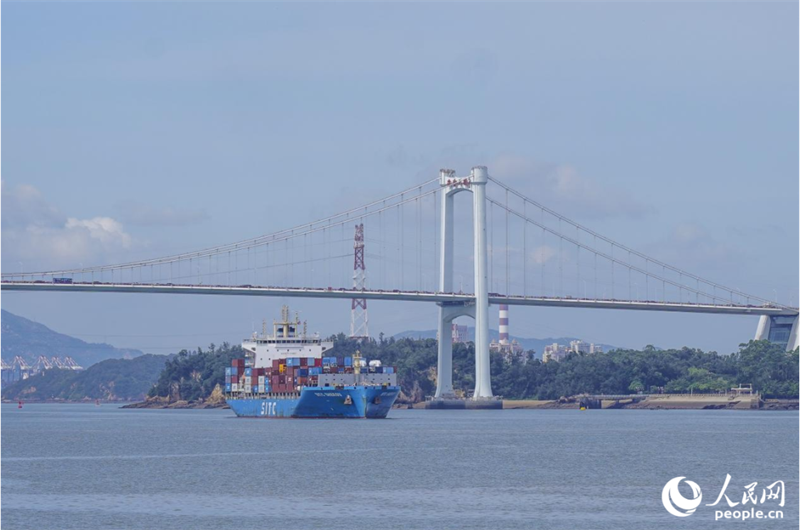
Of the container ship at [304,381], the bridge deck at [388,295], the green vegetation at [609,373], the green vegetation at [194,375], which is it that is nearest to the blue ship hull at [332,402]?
the container ship at [304,381]

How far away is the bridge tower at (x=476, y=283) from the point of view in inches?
3915

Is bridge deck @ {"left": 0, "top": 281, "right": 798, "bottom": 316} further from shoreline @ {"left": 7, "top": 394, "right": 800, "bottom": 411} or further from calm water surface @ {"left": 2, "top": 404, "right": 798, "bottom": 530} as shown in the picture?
calm water surface @ {"left": 2, "top": 404, "right": 798, "bottom": 530}

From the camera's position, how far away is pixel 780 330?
117250 millimetres

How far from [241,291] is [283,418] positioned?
35.8ft

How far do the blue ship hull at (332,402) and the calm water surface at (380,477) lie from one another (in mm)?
10914

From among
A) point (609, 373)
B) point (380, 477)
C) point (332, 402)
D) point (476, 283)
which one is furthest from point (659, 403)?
point (380, 477)

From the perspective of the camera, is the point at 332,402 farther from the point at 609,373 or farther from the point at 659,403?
the point at 609,373

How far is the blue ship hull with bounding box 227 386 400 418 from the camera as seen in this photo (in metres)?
83.5

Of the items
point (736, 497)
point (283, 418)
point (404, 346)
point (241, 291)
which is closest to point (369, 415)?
point (283, 418)

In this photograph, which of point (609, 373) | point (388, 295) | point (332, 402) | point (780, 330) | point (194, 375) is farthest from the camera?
point (194, 375)

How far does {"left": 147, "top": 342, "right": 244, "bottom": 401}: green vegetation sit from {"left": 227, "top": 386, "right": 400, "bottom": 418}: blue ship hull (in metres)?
69.0

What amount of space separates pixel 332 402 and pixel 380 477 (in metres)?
40.6

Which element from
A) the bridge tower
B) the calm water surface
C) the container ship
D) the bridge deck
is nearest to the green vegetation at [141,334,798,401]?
the bridge deck

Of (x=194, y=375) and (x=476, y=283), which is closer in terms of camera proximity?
(x=476, y=283)
